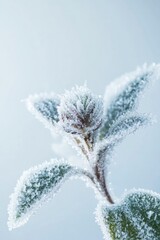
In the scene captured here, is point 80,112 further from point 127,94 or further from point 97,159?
point 127,94

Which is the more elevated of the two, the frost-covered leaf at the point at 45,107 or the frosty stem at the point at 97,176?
the frost-covered leaf at the point at 45,107

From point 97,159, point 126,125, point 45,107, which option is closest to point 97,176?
point 97,159

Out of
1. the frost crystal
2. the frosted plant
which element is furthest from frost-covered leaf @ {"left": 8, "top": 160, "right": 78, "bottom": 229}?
the frost crystal

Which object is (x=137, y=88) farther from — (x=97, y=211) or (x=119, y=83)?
(x=97, y=211)

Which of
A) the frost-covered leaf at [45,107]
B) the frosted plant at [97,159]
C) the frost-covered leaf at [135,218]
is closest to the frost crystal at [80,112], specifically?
the frosted plant at [97,159]

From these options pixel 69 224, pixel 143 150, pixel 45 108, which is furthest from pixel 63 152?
pixel 143 150

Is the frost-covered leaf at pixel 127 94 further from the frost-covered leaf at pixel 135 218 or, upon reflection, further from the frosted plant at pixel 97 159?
the frost-covered leaf at pixel 135 218
